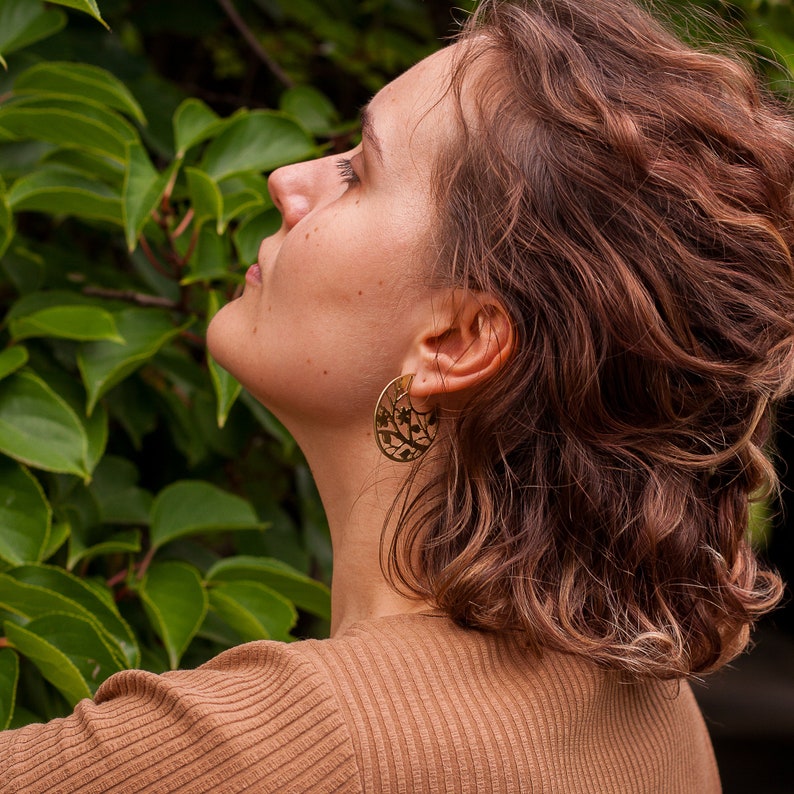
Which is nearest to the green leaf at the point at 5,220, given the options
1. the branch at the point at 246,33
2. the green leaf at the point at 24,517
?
the green leaf at the point at 24,517

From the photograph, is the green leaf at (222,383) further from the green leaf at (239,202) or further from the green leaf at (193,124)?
the green leaf at (193,124)

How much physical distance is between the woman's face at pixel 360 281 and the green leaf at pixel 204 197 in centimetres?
20

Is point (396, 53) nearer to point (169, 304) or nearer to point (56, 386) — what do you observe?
point (169, 304)

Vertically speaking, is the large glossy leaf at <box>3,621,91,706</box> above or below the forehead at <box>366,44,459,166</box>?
below

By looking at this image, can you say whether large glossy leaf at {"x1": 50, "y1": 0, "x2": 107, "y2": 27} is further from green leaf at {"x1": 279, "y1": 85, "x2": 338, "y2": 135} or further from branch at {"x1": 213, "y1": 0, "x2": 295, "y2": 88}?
branch at {"x1": 213, "y1": 0, "x2": 295, "y2": 88}

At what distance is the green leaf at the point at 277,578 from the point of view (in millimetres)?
1298

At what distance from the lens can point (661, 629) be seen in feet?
3.35

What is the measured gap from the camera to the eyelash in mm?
1123

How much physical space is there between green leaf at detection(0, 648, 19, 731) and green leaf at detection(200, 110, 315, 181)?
0.68m

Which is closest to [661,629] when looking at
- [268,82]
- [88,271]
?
[88,271]

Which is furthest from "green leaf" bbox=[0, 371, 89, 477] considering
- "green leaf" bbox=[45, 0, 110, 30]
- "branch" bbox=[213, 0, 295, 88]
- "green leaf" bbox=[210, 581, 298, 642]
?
"branch" bbox=[213, 0, 295, 88]

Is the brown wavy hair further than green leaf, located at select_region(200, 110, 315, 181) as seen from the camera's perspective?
No

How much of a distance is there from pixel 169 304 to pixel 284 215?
0.31m

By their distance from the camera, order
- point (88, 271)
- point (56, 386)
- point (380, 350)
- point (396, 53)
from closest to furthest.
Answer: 1. point (380, 350)
2. point (56, 386)
3. point (88, 271)
4. point (396, 53)
